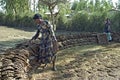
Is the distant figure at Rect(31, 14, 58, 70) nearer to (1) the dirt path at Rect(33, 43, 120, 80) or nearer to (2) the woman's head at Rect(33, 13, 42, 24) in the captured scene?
(2) the woman's head at Rect(33, 13, 42, 24)

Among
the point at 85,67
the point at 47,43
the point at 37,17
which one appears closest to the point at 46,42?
the point at 47,43

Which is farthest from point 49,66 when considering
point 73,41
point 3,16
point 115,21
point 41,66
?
point 3,16

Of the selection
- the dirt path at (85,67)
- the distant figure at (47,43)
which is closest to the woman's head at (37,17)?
the distant figure at (47,43)

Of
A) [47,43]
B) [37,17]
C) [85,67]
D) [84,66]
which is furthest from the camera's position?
[84,66]

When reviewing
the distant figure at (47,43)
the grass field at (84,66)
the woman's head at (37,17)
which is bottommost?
the grass field at (84,66)

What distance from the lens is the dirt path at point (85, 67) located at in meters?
7.63

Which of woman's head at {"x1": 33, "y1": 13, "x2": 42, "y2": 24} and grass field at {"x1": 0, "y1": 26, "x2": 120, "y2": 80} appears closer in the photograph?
woman's head at {"x1": 33, "y1": 13, "x2": 42, "y2": 24}

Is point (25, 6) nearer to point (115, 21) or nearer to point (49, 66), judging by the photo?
point (115, 21)

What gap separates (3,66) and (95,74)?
9.67 feet

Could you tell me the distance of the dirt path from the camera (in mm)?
7634

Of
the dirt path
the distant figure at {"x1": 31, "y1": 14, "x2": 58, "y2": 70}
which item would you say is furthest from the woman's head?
the dirt path

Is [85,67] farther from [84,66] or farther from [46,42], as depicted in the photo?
[46,42]

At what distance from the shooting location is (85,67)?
8.90 m

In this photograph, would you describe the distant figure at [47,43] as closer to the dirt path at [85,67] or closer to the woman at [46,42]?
the woman at [46,42]
